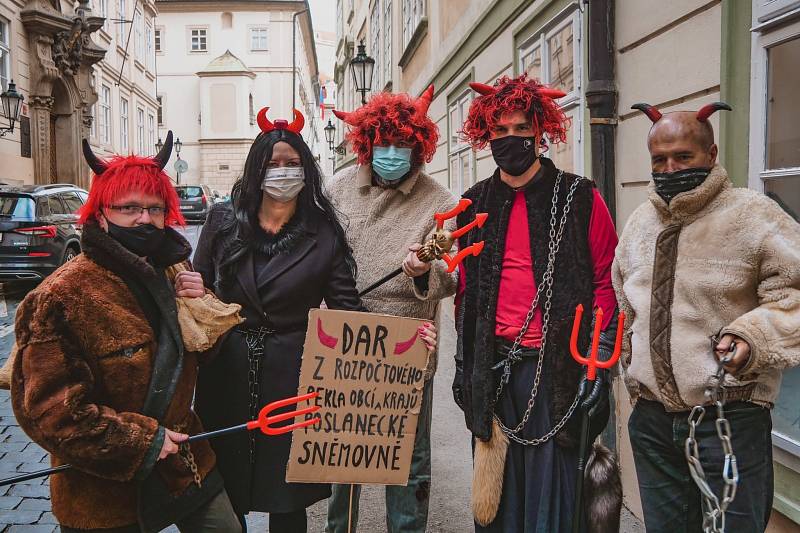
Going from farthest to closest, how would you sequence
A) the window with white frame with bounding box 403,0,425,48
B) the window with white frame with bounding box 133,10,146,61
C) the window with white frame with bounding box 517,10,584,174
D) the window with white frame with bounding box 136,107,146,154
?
the window with white frame with bounding box 136,107,146,154
the window with white frame with bounding box 133,10,146,61
the window with white frame with bounding box 403,0,425,48
the window with white frame with bounding box 517,10,584,174

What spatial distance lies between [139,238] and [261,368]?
75 centimetres

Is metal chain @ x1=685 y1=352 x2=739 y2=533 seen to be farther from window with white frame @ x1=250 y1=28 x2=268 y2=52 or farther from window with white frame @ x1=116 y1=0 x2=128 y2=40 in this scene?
window with white frame @ x1=250 y1=28 x2=268 y2=52

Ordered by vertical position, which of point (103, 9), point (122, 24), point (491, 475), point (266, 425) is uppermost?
point (122, 24)

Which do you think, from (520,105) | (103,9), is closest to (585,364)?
(520,105)

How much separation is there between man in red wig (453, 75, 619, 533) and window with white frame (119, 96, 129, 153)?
29.1 meters

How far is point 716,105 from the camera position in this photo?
2.21 meters

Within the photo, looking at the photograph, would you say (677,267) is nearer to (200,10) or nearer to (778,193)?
(778,193)

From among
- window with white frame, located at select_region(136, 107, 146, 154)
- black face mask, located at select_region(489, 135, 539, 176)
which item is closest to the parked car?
window with white frame, located at select_region(136, 107, 146, 154)

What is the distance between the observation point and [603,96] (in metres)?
4.11

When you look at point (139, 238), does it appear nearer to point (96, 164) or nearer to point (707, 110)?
point (96, 164)

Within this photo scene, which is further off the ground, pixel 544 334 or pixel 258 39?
pixel 258 39

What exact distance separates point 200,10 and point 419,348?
5243 centimetres

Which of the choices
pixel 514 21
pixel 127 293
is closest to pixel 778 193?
pixel 127 293

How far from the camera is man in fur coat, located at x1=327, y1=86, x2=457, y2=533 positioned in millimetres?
3070
